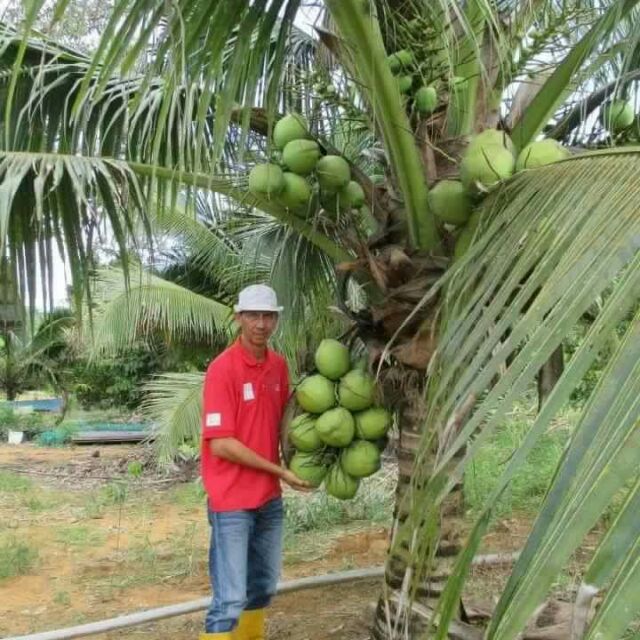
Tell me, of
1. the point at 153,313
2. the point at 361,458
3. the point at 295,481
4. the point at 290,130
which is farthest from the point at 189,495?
the point at 290,130

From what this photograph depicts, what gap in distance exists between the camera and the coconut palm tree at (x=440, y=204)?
0.81m

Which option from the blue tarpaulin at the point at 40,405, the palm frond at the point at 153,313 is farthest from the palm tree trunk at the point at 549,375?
the blue tarpaulin at the point at 40,405

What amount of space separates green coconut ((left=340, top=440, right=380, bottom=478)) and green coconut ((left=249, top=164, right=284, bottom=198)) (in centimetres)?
83

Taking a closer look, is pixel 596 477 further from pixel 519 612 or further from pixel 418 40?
pixel 418 40

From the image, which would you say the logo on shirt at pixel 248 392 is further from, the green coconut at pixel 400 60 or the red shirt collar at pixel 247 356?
the green coconut at pixel 400 60

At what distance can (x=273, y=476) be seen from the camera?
10.5ft

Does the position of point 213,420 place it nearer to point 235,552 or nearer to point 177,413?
point 235,552

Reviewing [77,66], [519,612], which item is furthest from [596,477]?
[77,66]

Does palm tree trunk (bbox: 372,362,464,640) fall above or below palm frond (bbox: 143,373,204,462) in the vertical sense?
above

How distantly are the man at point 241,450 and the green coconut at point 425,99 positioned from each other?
1010 millimetres

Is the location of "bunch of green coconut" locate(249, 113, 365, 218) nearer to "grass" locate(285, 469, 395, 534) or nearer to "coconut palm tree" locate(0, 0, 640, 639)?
"coconut palm tree" locate(0, 0, 640, 639)

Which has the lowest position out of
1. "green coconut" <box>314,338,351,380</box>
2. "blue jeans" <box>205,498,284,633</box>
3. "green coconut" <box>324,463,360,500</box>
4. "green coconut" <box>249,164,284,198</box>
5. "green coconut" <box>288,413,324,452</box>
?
"blue jeans" <box>205,498,284,633</box>

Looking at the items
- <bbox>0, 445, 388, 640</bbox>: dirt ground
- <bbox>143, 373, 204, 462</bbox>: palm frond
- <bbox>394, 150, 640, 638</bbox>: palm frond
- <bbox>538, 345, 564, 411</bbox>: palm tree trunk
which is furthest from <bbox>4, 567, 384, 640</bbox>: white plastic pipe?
<bbox>143, 373, 204, 462</bbox>: palm frond

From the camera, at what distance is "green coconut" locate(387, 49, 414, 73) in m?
2.32
